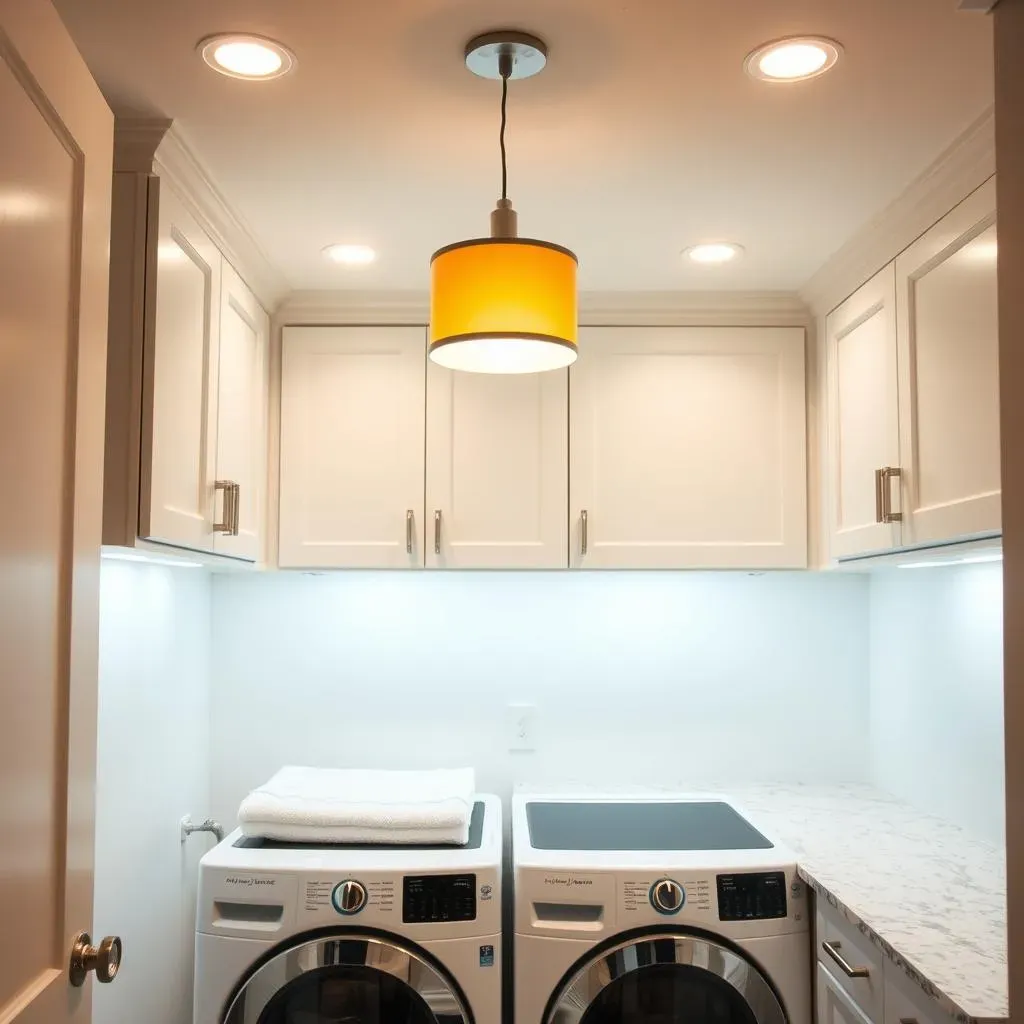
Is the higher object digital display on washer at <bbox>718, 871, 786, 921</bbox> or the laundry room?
the laundry room

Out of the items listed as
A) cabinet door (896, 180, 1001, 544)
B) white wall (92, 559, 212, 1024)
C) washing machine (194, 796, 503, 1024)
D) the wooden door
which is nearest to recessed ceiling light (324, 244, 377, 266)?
white wall (92, 559, 212, 1024)

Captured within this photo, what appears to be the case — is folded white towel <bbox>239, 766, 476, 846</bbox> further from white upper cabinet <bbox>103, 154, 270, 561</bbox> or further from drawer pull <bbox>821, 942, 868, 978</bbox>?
drawer pull <bbox>821, 942, 868, 978</bbox>

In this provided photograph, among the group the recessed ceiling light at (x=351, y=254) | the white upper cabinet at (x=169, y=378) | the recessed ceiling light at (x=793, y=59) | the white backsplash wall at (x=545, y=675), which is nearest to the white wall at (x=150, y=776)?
the white backsplash wall at (x=545, y=675)

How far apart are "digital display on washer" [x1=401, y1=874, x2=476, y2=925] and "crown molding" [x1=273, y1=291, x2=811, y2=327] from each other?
1.44 metres

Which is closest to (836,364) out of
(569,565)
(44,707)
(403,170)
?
(569,565)

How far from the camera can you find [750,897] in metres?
2.14

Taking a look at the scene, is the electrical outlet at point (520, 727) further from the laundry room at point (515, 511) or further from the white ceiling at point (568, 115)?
the white ceiling at point (568, 115)

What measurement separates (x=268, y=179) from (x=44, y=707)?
4.09ft

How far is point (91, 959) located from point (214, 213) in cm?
146

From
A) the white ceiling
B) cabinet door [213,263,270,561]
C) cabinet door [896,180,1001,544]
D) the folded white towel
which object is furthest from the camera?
the folded white towel

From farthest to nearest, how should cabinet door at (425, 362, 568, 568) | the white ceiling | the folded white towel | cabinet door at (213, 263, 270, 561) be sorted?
cabinet door at (425, 362, 568, 568) → the folded white towel → cabinet door at (213, 263, 270, 561) → the white ceiling

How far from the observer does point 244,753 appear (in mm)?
2984

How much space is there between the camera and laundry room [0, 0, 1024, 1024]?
127 cm

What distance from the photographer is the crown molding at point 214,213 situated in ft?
5.86
